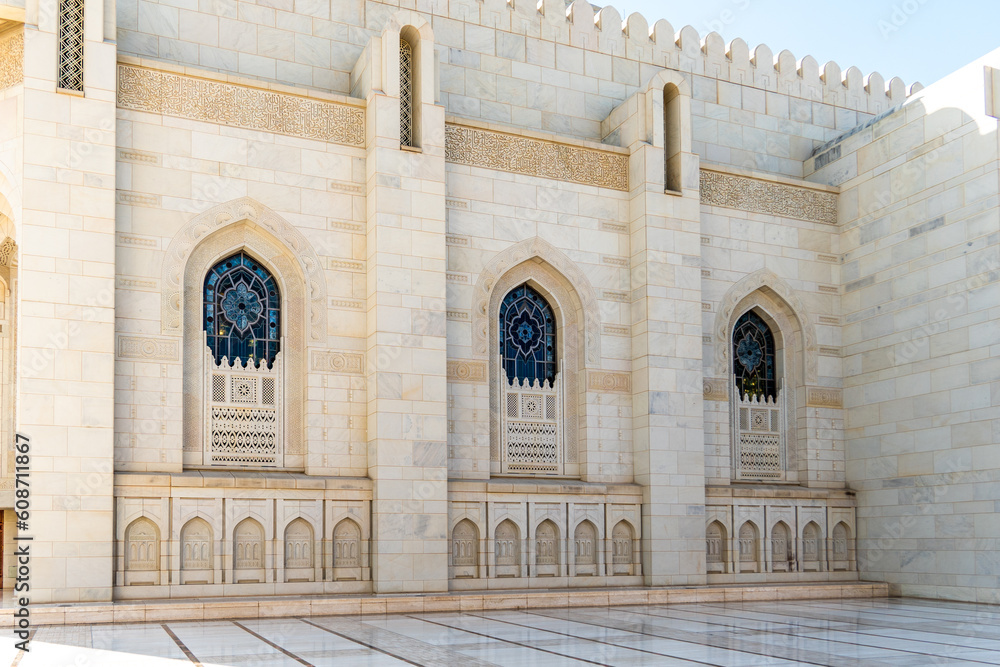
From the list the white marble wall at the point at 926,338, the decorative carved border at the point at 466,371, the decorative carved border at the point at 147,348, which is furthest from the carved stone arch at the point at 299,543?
the white marble wall at the point at 926,338

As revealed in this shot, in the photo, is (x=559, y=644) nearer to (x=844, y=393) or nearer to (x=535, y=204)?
(x=535, y=204)

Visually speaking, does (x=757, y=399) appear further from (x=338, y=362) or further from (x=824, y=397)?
(x=338, y=362)

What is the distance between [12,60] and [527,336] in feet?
19.8

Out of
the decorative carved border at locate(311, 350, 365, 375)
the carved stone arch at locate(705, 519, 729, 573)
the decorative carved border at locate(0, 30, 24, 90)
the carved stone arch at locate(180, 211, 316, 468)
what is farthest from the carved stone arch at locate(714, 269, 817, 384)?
the decorative carved border at locate(0, 30, 24, 90)

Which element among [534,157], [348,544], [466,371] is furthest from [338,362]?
[534,157]

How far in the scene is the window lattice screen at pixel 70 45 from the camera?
950 cm

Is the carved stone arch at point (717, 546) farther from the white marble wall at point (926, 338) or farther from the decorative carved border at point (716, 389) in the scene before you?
the white marble wall at point (926, 338)

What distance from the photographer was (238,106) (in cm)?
1038

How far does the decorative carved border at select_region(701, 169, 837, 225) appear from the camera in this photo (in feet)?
41.8

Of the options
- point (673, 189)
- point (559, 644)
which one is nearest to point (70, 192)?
point (559, 644)

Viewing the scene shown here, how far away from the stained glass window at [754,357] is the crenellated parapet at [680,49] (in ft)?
11.3

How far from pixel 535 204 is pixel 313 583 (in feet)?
16.0

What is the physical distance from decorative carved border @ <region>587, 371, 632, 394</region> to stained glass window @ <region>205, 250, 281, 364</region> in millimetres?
3620

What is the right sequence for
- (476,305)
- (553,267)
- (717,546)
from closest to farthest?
(476,305)
(553,267)
(717,546)
